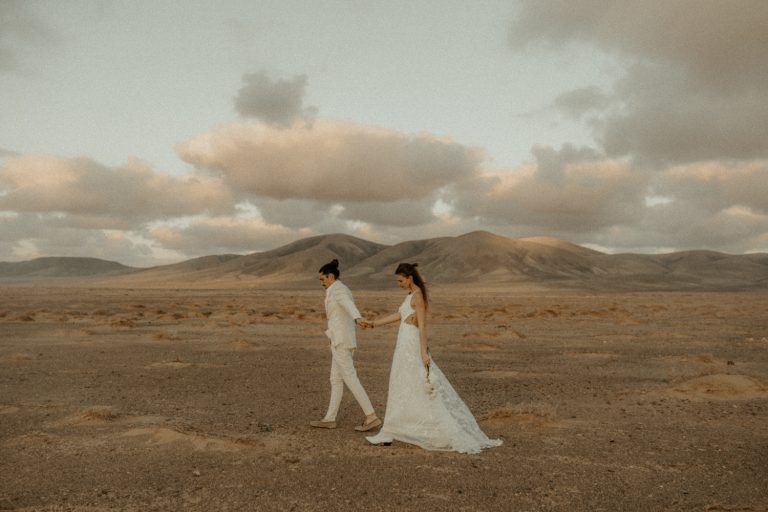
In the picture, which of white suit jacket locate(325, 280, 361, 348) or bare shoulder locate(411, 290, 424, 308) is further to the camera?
white suit jacket locate(325, 280, 361, 348)

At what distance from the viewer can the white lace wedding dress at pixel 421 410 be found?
7297mm

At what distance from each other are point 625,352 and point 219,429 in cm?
1507

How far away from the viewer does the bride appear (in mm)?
7312

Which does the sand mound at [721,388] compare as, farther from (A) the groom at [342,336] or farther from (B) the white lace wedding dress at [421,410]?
(A) the groom at [342,336]

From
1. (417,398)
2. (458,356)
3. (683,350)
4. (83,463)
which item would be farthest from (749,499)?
(683,350)

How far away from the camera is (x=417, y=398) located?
7.47m

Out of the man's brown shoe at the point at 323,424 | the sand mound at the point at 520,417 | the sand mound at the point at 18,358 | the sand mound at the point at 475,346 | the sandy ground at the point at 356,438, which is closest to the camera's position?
the sandy ground at the point at 356,438

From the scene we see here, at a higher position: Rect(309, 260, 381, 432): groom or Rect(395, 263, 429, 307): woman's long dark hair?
Rect(395, 263, 429, 307): woman's long dark hair

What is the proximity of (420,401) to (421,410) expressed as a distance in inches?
4.3

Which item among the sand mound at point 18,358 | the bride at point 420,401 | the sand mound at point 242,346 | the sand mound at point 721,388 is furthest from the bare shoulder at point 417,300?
the sand mound at point 18,358

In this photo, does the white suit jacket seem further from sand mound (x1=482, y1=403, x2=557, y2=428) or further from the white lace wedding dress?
sand mound (x1=482, y1=403, x2=557, y2=428)

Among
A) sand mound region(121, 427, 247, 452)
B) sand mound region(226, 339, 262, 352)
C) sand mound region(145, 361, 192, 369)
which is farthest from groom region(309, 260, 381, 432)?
sand mound region(226, 339, 262, 352)

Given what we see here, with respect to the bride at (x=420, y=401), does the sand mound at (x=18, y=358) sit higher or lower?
lower

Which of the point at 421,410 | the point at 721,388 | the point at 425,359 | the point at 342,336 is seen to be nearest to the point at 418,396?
the point at 421,410
